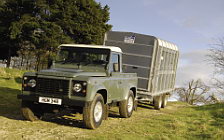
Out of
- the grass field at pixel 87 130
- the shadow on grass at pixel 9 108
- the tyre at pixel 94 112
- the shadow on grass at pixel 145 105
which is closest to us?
the grass field at pixel 87 130

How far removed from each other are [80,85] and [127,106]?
3.12 meters

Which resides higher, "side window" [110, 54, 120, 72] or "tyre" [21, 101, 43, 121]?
"side window" [110, 54, 120, 72]

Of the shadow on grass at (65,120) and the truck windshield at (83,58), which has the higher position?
the truck windshield at (83,58)

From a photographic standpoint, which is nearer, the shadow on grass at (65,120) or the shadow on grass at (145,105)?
the shadow on grass at (65,120)

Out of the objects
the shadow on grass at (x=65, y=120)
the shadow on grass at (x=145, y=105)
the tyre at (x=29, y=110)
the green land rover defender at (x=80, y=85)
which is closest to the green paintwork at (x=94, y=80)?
the green land rover defender at (x=80, y=85)

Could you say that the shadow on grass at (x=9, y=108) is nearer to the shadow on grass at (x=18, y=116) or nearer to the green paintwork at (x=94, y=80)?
the shadow on grass at (x=18, y=116)

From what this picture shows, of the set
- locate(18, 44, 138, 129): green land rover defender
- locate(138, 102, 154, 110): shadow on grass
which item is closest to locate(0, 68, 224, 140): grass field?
locate(18, 44, 138, 129): green land rover defender

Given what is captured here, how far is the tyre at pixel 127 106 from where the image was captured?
905 centimetres

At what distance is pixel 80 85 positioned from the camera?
257 inches

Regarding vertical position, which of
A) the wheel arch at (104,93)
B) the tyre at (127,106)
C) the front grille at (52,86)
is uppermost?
the front grille at (52,86)

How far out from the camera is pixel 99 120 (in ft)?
23.8

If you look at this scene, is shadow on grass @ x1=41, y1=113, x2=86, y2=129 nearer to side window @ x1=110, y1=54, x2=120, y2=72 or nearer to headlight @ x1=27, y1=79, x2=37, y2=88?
headlight @ x1=27, y1=79, x2=37, y2=88

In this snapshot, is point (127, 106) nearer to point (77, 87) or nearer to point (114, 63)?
point (114, 63)

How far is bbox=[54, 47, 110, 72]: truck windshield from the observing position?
7975 millimetres
